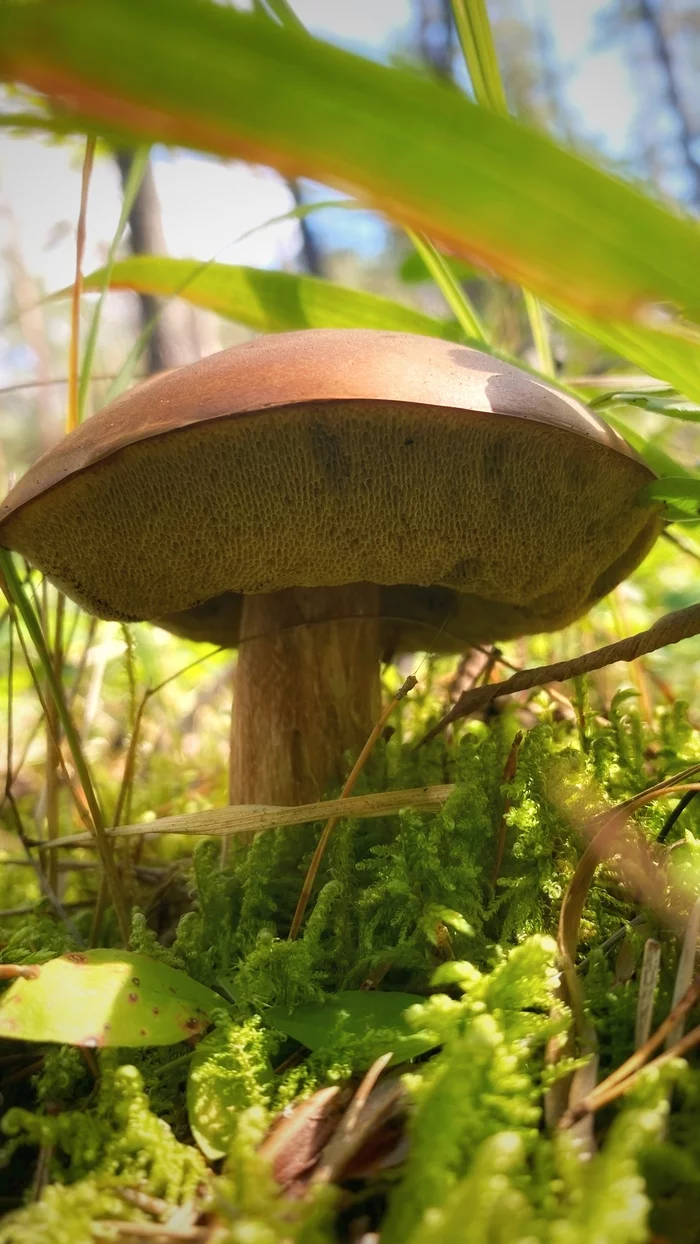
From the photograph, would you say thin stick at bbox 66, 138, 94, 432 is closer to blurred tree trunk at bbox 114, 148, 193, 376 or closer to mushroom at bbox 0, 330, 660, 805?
mushroom at bbox 0, 330, 660, 805

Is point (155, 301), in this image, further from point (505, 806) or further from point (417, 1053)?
point (417, 1053)

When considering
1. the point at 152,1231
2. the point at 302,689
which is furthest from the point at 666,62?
the point at 152,1231

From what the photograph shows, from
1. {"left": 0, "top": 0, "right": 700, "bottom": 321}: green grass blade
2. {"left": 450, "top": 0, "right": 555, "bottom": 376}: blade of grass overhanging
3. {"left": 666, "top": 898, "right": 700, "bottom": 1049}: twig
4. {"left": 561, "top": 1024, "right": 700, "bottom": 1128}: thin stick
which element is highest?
{"left": 450, "top": 0, "right": 555, "bottom": 376}: blade of grass overhanging

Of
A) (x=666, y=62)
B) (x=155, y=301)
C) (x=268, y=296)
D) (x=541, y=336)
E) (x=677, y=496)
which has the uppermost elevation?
(x=666, y=62)

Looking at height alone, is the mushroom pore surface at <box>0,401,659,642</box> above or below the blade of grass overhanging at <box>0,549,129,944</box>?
above

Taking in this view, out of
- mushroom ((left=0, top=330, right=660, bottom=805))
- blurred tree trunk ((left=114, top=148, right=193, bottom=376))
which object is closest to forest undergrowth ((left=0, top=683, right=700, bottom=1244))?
mushroom ((left=0, top=330, right=660, bottom=805))

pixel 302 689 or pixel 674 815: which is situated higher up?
pixel 302 689

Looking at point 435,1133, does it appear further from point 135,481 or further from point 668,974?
point 135,481
